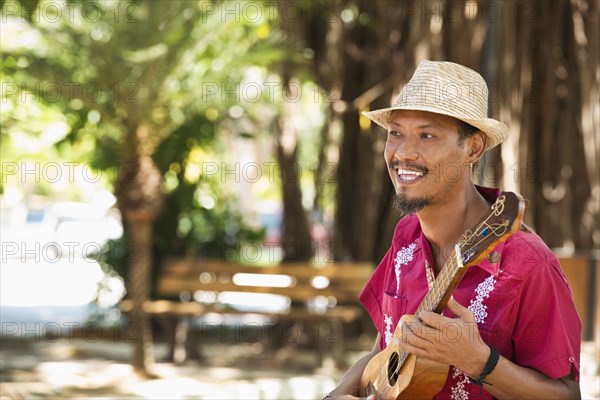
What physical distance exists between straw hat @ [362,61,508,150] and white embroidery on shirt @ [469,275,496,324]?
17.4 inches

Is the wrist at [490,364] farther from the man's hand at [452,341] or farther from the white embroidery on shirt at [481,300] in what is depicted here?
the white embroidery on shirt at [481,300]

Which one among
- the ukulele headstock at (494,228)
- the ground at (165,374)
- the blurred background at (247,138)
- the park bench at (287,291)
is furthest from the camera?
the park bench at (287,291)

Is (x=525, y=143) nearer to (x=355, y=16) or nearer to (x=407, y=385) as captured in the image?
(x=355, y=16)

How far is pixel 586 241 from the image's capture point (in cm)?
880

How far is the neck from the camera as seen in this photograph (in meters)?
2.67

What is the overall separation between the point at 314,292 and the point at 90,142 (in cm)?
271

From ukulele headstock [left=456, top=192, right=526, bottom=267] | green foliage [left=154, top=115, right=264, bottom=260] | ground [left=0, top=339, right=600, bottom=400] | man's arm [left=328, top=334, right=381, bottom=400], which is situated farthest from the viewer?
green foliage [left=154, top=115, right=264, bottom=260]

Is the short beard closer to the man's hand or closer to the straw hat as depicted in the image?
the straw hat

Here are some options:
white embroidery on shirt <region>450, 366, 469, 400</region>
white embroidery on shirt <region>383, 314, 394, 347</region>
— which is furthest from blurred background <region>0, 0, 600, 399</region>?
white embroidery on shirt <region>450, 366, 469, 400</region>

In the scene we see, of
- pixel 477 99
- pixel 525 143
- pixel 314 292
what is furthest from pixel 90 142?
pixel 477 99

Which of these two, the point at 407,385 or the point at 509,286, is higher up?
the point at 509,286

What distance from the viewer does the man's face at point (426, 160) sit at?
263 centimetres

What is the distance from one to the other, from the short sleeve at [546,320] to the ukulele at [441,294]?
0.17 meters

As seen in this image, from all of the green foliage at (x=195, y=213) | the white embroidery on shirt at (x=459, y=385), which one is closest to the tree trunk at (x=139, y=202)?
the green foliage at (x=195, y=213)
